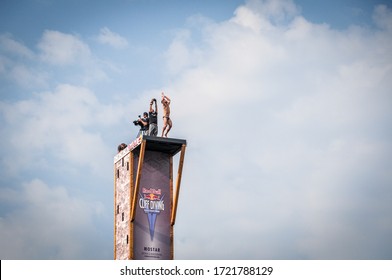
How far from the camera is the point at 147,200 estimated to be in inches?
2638

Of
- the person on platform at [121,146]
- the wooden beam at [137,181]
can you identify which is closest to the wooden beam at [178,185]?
the wooden beam at [137,181]

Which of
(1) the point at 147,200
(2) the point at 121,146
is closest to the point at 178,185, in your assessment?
(1) the point at 147,200

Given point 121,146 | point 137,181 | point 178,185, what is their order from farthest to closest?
point 121,146
point 178,185
point 137,181

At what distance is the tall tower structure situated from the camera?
2601 inches

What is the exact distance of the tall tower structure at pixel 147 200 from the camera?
66.1m

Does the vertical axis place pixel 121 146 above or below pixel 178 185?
above

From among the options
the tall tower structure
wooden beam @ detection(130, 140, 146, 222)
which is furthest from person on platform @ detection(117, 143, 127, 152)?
wooden beam @ detection(130, 140, 146, 222)

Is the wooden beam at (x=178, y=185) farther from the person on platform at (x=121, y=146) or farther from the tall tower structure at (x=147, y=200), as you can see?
the person on platform at (x=121, y=146)

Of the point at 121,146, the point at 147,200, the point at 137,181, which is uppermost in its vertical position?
the point at 121,146

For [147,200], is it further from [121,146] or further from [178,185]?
[121,146]

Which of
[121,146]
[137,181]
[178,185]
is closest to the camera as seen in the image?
[137,181]
